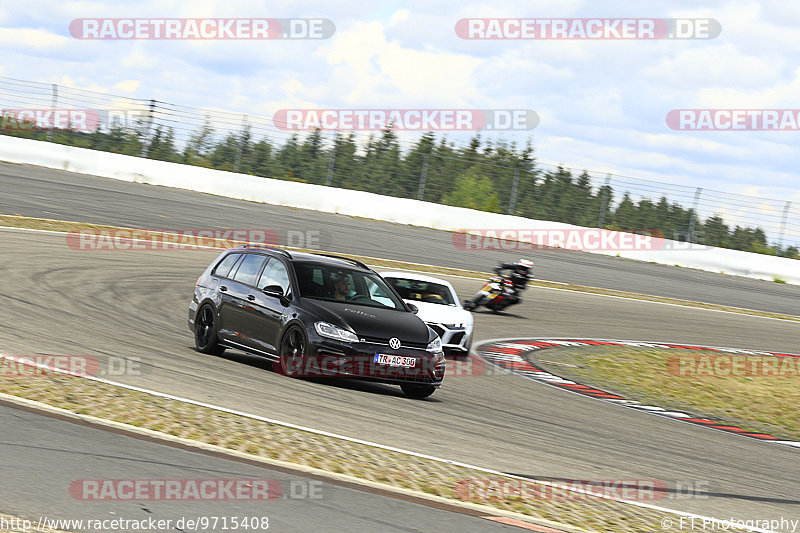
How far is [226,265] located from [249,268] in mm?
601

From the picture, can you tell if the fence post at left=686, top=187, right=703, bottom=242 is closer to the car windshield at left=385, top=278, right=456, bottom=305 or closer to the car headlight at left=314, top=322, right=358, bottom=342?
the car windshield at left=385, top=278, right=456, bottom=305

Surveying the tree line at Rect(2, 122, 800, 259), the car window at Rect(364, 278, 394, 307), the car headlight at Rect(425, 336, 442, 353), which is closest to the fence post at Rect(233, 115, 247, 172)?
the tree line at Rect(2, 122, 800, 259)

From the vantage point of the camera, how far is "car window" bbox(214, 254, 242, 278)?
12.2 meters

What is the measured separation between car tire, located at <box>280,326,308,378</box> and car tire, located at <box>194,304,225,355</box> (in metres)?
1.40

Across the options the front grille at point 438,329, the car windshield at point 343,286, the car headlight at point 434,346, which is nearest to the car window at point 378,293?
the car windshield at point 343,286

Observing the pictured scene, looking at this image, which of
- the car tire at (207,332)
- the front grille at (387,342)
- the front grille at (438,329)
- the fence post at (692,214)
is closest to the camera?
the front grille at (387,342)

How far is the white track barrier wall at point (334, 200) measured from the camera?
105 feet

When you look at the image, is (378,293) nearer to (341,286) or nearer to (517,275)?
(341,286)

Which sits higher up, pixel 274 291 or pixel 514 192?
pixel 514 192

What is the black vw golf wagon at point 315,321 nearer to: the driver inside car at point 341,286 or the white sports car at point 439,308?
the driver inside car at point 341,286

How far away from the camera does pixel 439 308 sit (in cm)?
1441

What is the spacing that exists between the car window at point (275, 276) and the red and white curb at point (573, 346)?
417 centimetres

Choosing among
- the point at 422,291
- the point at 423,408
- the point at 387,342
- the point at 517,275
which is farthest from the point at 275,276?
the point at 517,275

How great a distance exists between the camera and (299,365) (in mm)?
10344
